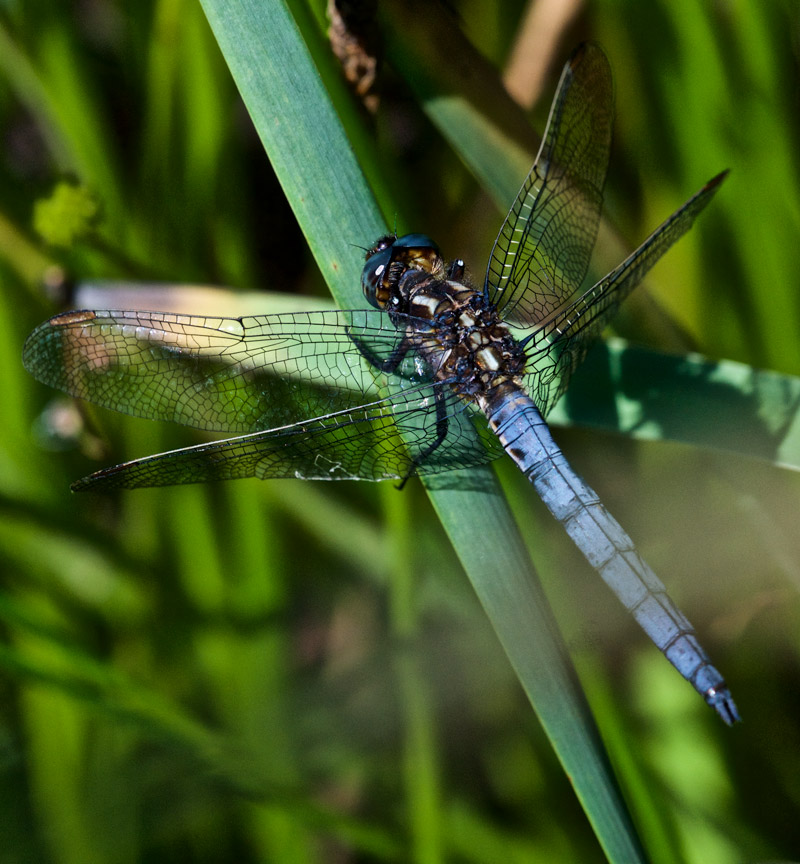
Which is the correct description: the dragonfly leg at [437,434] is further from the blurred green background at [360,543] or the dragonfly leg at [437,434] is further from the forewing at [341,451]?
the blurred green background at [360,543]

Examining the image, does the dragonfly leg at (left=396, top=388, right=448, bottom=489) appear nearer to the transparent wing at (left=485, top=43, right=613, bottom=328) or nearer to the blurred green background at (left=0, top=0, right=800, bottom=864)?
the transparent wing at (left=485, top=43, right=613, bottom=328)

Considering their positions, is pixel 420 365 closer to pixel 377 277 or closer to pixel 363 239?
pixel 377 277

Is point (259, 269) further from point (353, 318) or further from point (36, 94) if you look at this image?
point (353, 318)

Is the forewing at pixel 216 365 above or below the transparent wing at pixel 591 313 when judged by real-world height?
above

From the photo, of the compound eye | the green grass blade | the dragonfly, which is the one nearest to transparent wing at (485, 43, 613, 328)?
the dragonfly

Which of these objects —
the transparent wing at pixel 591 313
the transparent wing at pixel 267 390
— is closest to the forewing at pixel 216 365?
the transparent wing at pixel 267 390

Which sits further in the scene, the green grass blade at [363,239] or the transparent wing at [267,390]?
the transparent wing at [267,390]

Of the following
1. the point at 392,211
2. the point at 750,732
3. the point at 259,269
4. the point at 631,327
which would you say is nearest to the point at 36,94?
the point at 259,269
